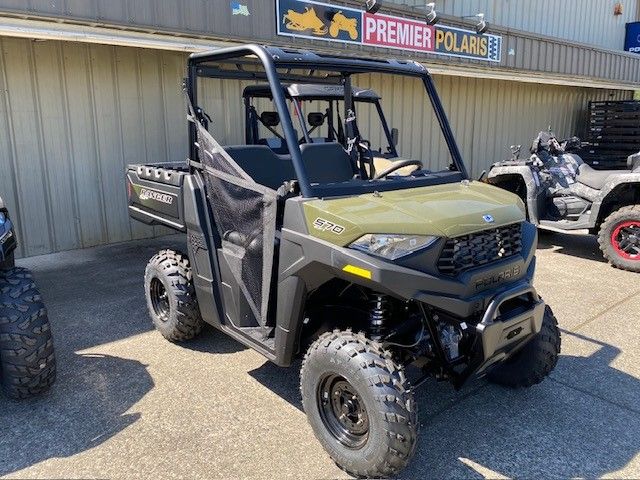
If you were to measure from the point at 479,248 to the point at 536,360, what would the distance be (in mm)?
969

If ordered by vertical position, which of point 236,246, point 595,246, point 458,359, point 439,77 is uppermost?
point 439,77

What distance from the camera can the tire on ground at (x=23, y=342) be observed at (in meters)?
2.95

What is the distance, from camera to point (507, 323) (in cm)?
259

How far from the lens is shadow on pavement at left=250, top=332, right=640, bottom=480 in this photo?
106 inches

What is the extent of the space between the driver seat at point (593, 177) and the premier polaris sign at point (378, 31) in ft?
10.6

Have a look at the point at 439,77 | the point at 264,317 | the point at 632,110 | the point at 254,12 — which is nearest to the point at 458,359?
the point at 264,317

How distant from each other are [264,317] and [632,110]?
45.0ft

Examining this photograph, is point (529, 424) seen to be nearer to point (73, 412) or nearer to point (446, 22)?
point (73, 412)

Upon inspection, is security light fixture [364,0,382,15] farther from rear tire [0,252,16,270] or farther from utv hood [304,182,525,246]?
rear tire [0,252,16,270]

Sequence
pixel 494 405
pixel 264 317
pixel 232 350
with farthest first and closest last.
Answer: pixel 232 350
pixel 494 405
pixel 264 317

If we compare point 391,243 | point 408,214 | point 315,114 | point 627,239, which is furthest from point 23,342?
point 627,239

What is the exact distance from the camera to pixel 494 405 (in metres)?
3.23

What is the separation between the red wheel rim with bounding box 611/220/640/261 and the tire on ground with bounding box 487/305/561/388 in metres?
3.50

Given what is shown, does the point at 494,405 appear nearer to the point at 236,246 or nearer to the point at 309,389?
the point at 309,389
